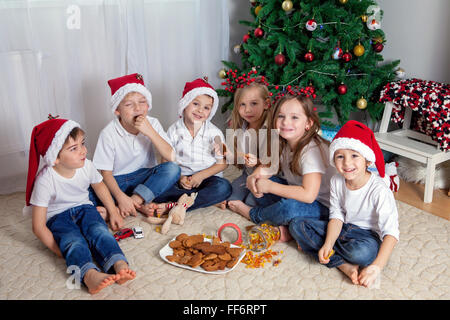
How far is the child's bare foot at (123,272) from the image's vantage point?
1.41 metres

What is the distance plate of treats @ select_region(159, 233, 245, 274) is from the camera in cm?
153

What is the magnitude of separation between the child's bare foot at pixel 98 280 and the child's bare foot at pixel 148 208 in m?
0.51

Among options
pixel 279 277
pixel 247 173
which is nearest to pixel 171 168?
pixel 247 173

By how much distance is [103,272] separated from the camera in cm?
151

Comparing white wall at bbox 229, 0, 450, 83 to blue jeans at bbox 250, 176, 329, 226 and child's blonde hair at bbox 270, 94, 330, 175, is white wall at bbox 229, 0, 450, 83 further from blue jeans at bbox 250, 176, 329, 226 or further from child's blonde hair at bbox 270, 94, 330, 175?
blue jeans at bbox 250, 176, 329, 226

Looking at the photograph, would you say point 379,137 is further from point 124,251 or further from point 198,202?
point 124,251

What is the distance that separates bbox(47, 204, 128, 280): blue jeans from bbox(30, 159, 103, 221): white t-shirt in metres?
0.03

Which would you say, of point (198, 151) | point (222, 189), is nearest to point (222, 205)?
point (222, 189)

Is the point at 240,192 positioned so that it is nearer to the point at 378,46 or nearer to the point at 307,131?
the point at 307,131

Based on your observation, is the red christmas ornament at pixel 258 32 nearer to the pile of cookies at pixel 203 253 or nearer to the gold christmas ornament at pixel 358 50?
the gold christmas ornament at pixel 358 50

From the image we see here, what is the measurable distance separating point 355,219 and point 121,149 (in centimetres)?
107

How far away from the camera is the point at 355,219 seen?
1.59 m

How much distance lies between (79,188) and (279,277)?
0.86 metres

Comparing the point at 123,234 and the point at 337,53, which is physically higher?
the point at 337,53
